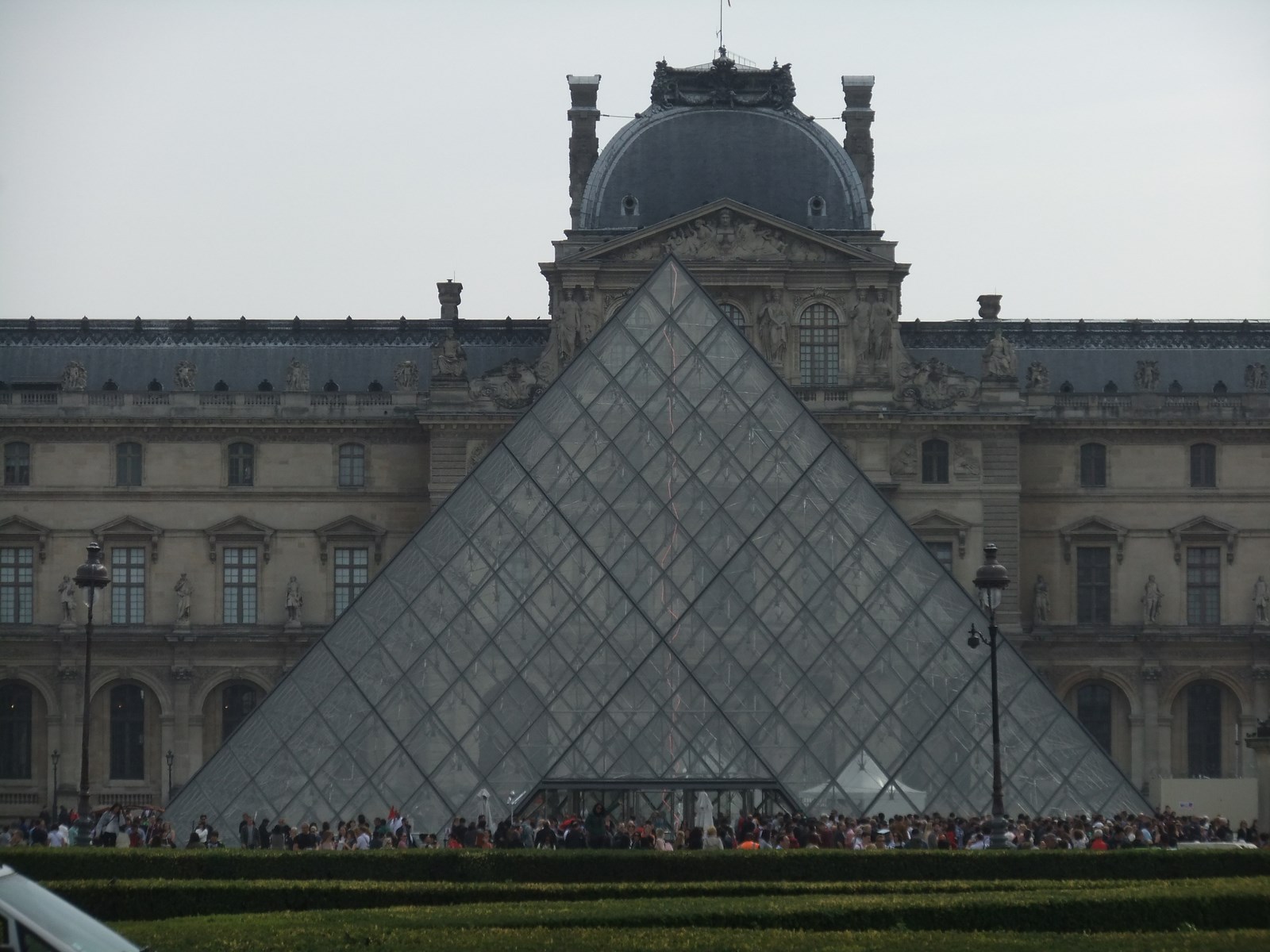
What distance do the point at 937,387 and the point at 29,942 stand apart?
34826 millimetres

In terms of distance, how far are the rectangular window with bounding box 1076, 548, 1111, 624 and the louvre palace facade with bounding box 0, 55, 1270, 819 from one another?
1.7 inches

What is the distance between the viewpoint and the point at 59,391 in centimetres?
4788

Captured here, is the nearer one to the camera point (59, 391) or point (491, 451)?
point (491, 451)

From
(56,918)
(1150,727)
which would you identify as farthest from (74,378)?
(56,918)

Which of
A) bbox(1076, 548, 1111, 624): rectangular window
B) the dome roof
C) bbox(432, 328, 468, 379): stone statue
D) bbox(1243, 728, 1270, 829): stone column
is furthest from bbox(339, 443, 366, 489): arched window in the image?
bbox(1243, 728, 1270, 829): stone column

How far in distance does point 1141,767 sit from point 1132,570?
11.9 ft

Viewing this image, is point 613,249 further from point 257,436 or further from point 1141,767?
point 1141,767

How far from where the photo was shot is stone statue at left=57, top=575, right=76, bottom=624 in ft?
155

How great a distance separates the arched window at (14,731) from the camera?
46906 mm

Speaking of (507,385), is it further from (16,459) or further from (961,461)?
(16,459)

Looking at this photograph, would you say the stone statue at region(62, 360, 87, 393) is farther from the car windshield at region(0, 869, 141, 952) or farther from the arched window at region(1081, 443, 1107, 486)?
the car windshield at region(0, 869, 141, 952)

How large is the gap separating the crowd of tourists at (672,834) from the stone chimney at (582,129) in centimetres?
2396

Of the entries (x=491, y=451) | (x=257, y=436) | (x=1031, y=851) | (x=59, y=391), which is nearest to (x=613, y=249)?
(x=257, y=436)

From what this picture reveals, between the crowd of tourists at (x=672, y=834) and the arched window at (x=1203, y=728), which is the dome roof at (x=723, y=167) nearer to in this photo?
the arched window at (x=1203, y=728)
